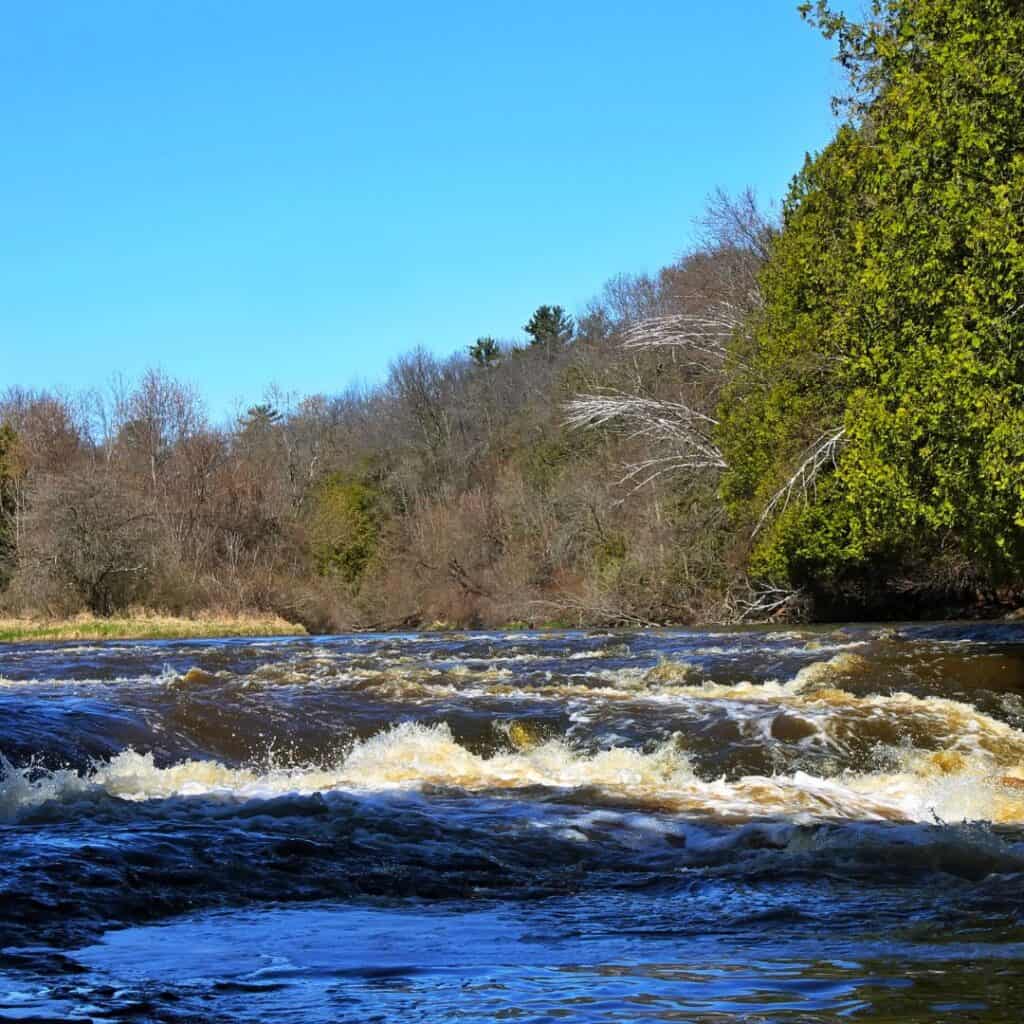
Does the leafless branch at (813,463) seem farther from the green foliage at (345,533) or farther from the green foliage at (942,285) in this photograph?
the green foliage at (345,533)

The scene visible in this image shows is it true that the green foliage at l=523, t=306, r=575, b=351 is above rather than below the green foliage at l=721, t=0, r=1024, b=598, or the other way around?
above

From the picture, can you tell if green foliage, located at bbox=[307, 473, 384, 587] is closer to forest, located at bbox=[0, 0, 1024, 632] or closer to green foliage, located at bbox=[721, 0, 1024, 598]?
forest, located at bbox=[0, 0, 1024, 632]

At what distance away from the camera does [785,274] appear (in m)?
26.7

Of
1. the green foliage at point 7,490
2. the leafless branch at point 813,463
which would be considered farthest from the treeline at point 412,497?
the leafless branch at point 813,463

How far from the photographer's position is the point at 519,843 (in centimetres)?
787

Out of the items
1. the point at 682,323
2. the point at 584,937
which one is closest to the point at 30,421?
the point at 682,323

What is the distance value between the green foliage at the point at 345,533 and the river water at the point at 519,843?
45605 millimetres

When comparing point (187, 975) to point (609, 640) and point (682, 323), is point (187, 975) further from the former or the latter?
point (682, 323)

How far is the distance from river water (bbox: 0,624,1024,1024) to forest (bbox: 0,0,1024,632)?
4.23 metres

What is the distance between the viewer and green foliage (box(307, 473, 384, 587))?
6300 cm

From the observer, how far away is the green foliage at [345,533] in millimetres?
63000

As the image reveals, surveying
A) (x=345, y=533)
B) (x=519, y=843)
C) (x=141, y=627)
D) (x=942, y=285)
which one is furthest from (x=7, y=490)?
(x=519, y=843)

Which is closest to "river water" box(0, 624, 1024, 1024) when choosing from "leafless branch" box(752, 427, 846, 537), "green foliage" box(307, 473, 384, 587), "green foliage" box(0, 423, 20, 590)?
"leafless branch" box(752, 427, 846, 537)

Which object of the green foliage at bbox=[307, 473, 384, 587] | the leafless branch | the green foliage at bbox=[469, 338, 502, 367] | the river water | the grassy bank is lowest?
the river water
